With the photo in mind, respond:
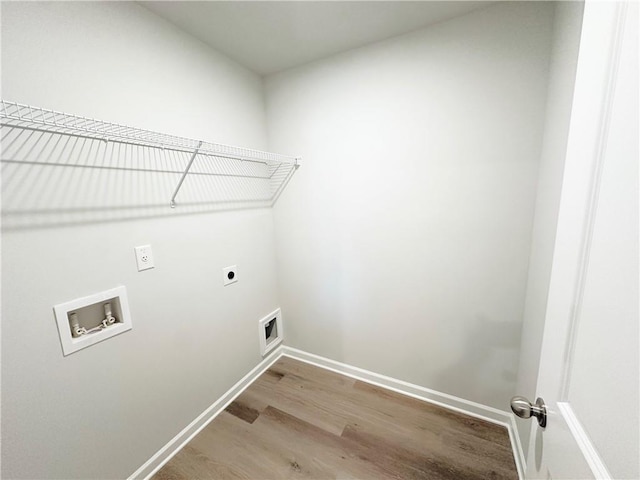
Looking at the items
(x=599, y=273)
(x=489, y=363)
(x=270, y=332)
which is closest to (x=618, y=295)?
(x=599, y=273)

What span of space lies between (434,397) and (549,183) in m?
1.51

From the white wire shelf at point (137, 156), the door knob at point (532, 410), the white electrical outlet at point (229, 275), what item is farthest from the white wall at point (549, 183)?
the white electrical outlet at point (229, 275)

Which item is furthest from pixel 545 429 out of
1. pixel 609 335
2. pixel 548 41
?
pixel 548 41

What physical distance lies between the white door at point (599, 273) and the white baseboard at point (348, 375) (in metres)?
1.23

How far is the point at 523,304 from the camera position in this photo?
4.54 feet

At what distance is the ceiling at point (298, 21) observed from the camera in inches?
49.1

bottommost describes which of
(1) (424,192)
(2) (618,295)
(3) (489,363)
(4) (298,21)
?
(3) (489,363)

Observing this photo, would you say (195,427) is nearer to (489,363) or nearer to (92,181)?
(92,181)

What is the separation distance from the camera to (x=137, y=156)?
1.22 meters

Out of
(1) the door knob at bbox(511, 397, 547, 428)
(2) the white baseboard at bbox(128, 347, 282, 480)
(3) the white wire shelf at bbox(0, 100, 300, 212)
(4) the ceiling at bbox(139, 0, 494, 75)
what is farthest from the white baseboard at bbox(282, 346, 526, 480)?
(4) the ceiling at bbox(139, 0, 494, 75)

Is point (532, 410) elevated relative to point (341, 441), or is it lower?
elevated

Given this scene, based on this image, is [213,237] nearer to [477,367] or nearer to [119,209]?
[119,209]

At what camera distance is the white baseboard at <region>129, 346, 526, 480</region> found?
1.35 meters

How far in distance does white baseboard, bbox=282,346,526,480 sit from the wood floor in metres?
0.04
